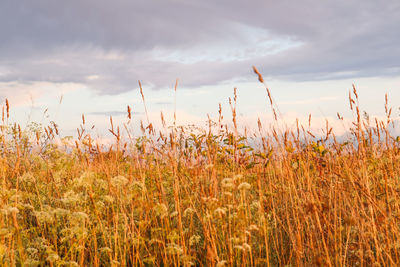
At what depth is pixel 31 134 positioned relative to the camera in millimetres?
6539

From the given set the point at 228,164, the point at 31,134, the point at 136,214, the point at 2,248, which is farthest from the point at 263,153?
the point at 31,134

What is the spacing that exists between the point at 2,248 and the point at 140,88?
160 cm

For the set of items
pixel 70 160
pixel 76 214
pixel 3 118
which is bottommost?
pixel 76 214

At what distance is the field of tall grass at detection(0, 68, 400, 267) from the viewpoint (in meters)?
2.37

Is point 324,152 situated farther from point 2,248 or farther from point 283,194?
point 2,248

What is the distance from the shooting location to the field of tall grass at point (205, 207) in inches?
93.3

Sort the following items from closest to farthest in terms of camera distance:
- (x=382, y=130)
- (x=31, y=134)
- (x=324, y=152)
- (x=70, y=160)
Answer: (x=70, y=160) < (x=382, y=130) < (x=324, y=152) < (x=31, y=134)

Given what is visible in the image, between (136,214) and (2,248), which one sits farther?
(136,214)

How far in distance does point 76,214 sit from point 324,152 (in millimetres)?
3714

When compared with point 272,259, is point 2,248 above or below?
above

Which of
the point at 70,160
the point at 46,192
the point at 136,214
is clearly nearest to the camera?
the point at 136,214

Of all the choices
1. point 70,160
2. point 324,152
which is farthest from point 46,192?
point 324,152

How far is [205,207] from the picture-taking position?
3.26m

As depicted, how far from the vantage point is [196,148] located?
16.7ft
